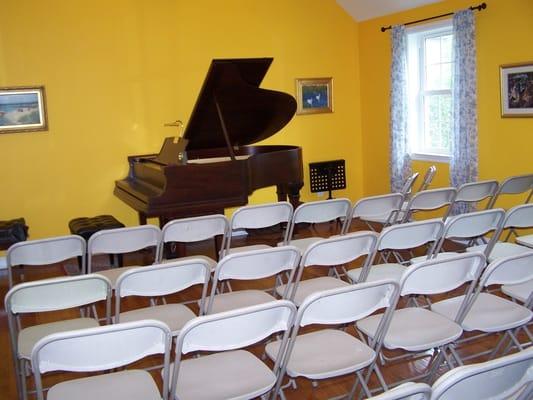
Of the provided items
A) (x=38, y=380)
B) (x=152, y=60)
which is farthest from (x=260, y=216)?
(x=152, y=60)

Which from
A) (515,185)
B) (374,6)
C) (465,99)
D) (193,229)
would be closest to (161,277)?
(193,229)

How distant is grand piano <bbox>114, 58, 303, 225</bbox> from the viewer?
498 centimetres

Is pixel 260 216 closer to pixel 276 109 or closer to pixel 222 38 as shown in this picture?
pixel 276 109

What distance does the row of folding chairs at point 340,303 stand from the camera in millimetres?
2508

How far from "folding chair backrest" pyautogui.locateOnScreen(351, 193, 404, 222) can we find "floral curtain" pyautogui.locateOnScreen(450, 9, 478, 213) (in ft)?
6.31

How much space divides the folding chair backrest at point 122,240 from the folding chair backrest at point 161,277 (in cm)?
84

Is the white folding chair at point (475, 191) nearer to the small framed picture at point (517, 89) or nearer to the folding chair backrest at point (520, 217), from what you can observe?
the folding chair backrest at point (520, 217)

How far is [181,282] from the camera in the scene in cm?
288

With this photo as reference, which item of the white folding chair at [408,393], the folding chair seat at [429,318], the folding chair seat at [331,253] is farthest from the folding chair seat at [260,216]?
the white folding chair at [408,393]

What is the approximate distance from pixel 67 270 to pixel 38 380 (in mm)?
4214

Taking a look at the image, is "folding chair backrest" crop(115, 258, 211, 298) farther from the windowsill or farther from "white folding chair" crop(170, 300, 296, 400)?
the windowsill

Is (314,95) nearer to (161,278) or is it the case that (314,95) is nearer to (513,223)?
(513,223)

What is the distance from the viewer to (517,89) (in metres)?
A: 5.76

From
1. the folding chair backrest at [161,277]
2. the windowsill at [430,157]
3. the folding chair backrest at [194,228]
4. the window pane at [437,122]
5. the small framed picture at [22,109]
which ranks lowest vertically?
the folding chair backrest at [161,277]
